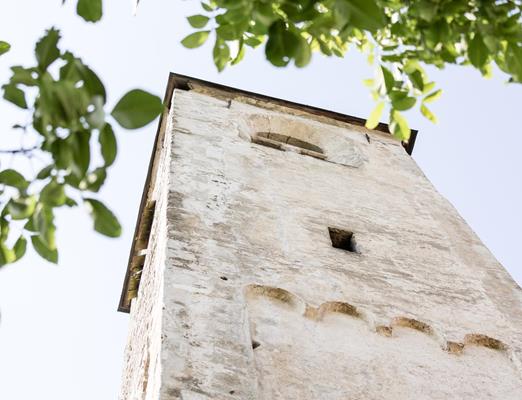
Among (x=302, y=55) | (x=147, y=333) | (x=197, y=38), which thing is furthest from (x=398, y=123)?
(x=147, y=333)

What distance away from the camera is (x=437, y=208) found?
9.45 m

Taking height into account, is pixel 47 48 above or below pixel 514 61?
below

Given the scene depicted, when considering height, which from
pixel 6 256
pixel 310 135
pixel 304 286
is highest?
pixel 6 256

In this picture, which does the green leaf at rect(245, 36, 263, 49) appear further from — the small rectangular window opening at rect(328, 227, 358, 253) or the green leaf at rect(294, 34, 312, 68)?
the small rectangular window opening at rect(328, 227, 358, 253)

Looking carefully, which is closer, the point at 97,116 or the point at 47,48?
the point at 97,116

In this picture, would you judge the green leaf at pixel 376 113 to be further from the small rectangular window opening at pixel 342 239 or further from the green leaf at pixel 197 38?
the small rectangular window opening at pixel 342 239

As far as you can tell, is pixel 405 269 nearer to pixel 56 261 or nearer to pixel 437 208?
pixel 437 208

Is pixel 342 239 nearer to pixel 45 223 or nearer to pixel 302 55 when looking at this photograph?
pixel 302 55

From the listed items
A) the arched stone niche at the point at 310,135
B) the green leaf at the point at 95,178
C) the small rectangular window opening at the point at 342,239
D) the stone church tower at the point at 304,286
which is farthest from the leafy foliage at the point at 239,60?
the arched stone niche at the point at 310,135

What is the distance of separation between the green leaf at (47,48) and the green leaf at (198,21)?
2.85ft

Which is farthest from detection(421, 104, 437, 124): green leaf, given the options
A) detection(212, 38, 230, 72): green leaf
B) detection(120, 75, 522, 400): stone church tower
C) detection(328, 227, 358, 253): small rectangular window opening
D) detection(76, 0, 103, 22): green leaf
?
detection(328, 227, 358, 253): small rectangular window opening

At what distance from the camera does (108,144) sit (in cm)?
236

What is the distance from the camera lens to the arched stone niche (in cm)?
1084

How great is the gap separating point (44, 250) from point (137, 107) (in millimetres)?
740
